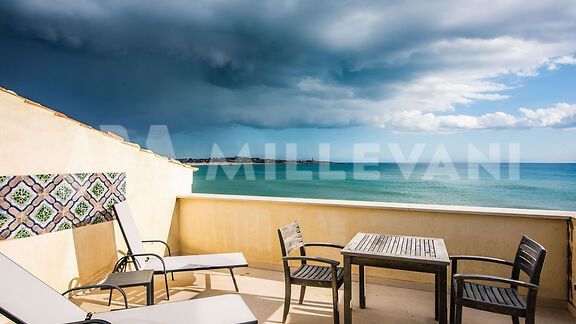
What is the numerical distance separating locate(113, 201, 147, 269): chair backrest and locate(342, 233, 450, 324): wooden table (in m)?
2.32

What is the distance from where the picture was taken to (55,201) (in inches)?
136

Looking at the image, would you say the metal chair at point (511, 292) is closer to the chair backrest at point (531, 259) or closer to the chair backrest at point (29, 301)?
the chair backrest at point (531, 259)

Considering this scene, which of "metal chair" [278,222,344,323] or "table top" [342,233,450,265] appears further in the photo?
"metal chair" [278,222,344,323]

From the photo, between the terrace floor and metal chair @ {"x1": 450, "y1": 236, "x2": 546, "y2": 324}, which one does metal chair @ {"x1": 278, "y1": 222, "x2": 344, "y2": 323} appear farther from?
metal chair @ {"x1": 450, "y1": 236, "x2": 546, "y2": 324}

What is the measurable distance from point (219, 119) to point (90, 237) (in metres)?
34.6

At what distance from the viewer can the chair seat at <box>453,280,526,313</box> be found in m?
2.43

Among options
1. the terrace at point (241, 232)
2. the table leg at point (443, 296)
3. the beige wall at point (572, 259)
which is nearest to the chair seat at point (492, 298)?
the table leg at point (443, 296)

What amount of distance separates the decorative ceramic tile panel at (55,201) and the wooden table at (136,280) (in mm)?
844

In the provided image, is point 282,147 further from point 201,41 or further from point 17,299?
point 17,299

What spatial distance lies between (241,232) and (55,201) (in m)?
2.31

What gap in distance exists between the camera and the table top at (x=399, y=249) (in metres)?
2.68

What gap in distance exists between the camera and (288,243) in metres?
3.26

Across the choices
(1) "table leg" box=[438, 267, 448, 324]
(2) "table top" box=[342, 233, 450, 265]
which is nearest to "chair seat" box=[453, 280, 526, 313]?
(1) "table leg" box=[438, 267, 448, 324]

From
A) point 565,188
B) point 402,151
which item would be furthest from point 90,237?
point 565,188
